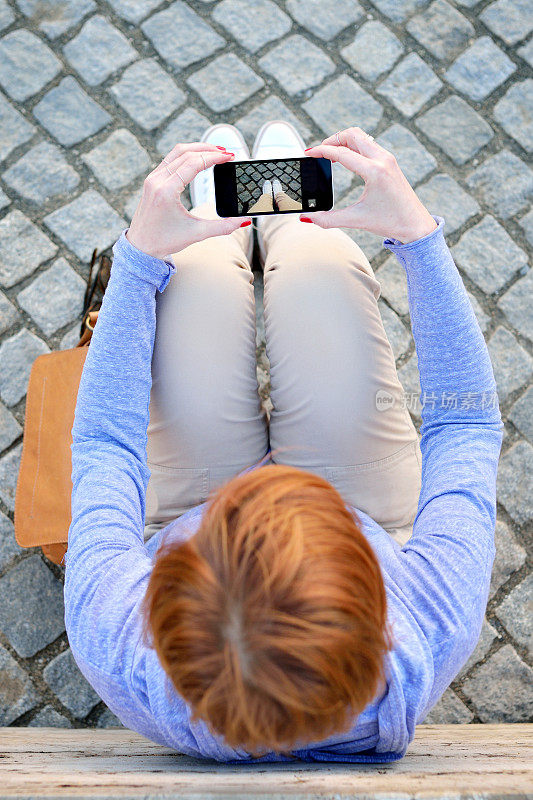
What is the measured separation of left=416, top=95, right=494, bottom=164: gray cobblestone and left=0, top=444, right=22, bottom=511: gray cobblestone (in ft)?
7.01

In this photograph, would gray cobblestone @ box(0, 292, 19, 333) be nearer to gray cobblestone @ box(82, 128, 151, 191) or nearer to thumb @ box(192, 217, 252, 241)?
gray cobblestone @ box(82, 128, 151, 191)

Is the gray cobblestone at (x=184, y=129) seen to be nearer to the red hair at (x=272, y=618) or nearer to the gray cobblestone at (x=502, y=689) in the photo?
the red hair at (x=272, y=618)

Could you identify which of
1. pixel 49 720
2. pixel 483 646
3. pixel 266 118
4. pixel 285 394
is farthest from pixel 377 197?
pixel 49 720

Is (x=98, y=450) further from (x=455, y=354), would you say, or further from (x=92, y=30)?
(x=92, y=30)

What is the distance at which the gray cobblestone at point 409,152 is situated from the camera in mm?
2748

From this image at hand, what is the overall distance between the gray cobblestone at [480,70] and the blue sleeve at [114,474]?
1.92 metres

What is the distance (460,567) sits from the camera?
132 cm

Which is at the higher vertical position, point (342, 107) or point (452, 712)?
point (342, 107)

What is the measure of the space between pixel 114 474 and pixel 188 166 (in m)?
0.73

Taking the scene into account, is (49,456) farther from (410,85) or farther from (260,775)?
(410,85)

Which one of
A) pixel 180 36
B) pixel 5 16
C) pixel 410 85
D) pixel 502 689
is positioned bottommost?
pixel 502 689

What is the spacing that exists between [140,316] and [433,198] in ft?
5.39

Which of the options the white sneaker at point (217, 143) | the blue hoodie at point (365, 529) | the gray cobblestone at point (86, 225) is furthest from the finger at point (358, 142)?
the gray cobblestone at point (86, 225)

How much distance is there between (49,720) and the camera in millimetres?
2295
